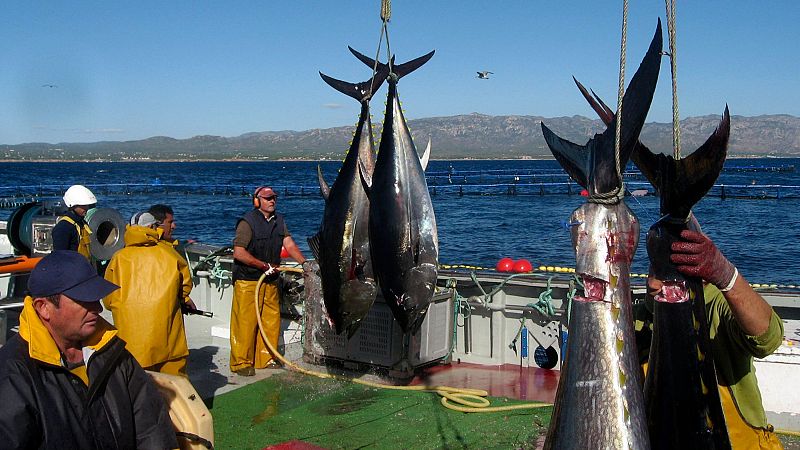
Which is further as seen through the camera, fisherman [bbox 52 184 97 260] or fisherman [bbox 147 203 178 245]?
fisherman [bbox 52 184 97 260]

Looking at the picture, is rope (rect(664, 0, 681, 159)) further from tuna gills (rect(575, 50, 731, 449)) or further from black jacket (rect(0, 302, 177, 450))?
black jacket (rect(0, 302, 177, 450))

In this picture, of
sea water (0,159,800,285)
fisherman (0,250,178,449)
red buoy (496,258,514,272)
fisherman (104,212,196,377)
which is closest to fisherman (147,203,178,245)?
fisherman (104,212,196,377)

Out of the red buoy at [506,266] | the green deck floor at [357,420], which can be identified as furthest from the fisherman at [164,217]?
the red buoy at [506,266]

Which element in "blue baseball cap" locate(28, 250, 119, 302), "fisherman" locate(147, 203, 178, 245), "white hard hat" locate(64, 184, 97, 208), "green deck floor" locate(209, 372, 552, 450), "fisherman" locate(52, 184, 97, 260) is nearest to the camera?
"blue baseball cap" locate(28, 250, 119, 302)

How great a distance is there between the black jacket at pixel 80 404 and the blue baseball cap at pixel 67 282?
0.14 meters

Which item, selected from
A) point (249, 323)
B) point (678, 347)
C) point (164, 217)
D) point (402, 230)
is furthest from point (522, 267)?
point (678, 347)

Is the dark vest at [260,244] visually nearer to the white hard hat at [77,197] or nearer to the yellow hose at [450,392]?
the yellow hose at [450,392]

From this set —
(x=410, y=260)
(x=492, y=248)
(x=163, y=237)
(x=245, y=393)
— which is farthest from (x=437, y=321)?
(x=492, y=248)

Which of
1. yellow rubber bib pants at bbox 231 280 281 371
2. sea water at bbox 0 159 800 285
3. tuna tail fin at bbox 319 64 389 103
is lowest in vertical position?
sea water at bbox 0 159 800 285

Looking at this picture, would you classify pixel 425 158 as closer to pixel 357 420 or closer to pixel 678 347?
pixel 678 347

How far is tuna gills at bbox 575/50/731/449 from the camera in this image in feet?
8.18

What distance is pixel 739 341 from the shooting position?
9.46 ft

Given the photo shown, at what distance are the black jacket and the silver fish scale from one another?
164cm

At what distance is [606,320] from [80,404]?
1.95m
